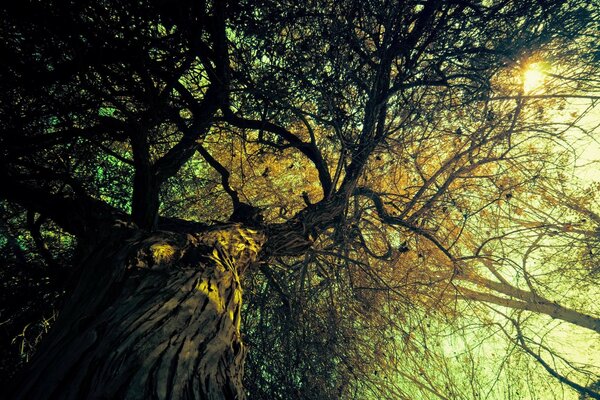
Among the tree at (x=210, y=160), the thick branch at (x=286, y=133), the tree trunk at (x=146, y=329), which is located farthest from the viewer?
the thick branch at (x=286, y=133)

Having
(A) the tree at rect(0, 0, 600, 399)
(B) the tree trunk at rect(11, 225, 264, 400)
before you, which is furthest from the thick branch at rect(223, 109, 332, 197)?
(B) the tree trunk at rect(11, 225, 264, 400)

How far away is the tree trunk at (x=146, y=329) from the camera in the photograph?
44.6 inches

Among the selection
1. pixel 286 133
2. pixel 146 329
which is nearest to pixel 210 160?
pixel 286 133

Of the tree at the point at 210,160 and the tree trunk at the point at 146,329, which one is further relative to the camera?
the tree at the point at 210,160

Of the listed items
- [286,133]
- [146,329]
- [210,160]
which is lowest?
[146,329]

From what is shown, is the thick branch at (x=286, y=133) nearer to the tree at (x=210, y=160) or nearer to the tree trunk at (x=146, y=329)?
the tree at (x=210, y=160)

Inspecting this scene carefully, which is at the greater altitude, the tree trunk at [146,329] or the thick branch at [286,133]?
the thick branch at [286,133]

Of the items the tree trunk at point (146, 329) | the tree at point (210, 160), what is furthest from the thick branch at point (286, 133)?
the tree trunk at point (146, 329)

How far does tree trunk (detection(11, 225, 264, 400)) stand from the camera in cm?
113

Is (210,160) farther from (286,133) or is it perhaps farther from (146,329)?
(146,329)

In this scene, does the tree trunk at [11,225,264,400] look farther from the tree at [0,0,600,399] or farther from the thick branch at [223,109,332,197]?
the thick branch at [223,109,332,197]

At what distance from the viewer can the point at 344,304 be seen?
4.74 meters

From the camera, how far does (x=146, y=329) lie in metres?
1.39

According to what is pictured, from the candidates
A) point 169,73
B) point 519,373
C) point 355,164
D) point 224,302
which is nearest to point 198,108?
point 169,73
